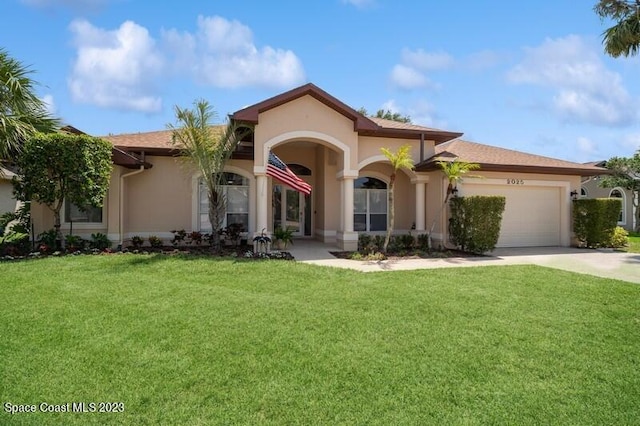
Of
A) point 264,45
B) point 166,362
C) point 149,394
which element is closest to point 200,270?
point 166,362

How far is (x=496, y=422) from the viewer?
3.46 metres

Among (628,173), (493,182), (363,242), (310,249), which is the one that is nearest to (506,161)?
(493,182)

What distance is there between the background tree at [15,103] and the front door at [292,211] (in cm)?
936

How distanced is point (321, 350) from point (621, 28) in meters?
17.7

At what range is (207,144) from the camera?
41.1ft

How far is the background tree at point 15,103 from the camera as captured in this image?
31.6 ft

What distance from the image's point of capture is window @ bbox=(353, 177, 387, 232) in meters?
17.0

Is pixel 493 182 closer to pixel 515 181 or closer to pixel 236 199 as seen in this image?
pixel 515 181

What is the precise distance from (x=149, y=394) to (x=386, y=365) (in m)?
2.56

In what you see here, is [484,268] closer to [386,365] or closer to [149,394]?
[386,365]

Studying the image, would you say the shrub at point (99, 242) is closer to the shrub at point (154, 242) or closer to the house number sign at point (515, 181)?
the shrub at point (154, 242)

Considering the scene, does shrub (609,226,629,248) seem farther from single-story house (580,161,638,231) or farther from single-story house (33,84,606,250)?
single-story house (580,161,638,231)

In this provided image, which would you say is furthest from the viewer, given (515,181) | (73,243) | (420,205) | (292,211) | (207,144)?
(292,211)

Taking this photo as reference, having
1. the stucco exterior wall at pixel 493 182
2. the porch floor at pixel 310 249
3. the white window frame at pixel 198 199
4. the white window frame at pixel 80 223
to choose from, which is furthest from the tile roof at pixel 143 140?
the stucco exterior wall at pixel 493 182
